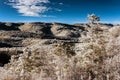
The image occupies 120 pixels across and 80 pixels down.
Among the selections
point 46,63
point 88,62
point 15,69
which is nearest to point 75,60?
point 88,62

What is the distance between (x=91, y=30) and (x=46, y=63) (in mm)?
2218

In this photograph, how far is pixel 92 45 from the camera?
11.8 metres

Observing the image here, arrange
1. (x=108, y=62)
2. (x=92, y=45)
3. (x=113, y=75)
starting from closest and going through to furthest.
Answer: (x=113, y=75) < (x=108, y=62) < (x=92, y=45)

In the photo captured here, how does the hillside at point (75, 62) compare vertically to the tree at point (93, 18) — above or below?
below

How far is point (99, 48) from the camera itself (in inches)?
456

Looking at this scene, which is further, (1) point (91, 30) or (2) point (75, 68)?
(1) point (91, 30)

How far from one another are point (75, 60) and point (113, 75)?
234 cm

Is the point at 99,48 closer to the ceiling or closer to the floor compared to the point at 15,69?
closer to the ceiling

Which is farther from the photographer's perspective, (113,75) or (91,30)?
(91,30)

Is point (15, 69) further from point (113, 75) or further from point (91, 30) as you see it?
point (113, 75)

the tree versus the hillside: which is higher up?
the tree

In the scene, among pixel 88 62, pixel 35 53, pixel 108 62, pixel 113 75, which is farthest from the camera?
pixel 35 53

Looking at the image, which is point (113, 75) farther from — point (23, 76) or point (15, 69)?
point (15, 69)

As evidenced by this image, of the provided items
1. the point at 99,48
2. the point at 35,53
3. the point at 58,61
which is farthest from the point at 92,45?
the point at 35,53
